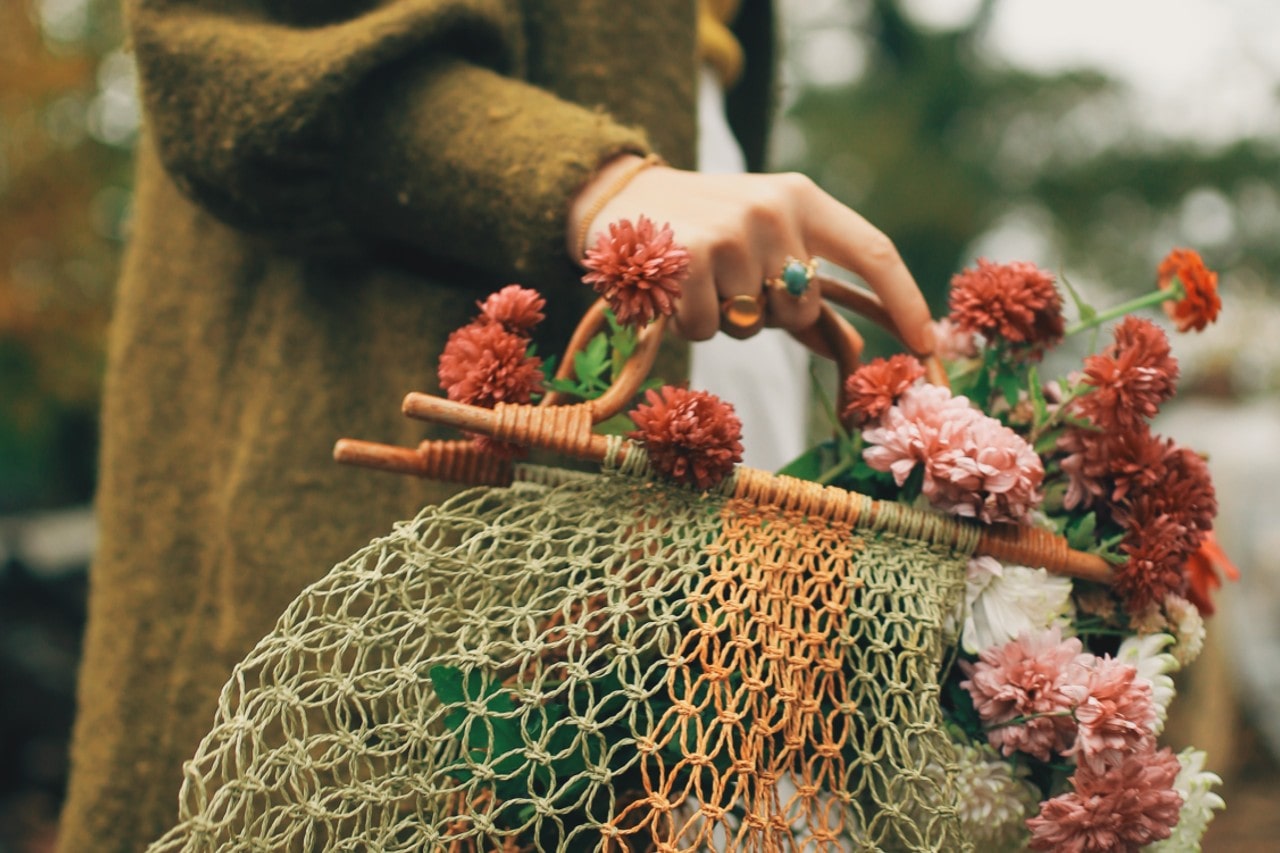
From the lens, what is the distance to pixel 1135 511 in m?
0.74

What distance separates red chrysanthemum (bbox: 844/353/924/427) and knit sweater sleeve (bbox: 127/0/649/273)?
23 cm

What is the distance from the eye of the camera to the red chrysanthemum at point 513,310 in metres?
0.70

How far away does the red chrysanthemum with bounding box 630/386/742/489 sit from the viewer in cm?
66

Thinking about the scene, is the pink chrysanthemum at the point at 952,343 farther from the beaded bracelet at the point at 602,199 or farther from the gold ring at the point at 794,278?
the beaded bracelet at the point at 602,199

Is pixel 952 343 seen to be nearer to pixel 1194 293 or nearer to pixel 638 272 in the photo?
pixel 1194 293

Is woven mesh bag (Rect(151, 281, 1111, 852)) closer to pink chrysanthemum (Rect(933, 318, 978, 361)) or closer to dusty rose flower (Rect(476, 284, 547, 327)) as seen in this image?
dusty rose flower (Rect(476, 284, 547, 327))

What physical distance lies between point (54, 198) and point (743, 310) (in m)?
4.77

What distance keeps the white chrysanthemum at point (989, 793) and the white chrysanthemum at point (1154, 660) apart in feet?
0.32

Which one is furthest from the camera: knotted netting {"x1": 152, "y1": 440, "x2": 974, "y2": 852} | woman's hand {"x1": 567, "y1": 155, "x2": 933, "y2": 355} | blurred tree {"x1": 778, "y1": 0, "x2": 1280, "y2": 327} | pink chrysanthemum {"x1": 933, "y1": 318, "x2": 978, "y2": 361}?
blurred tree {"x1": 778, "y1": 0, "x2": 1280, "y2": 327}

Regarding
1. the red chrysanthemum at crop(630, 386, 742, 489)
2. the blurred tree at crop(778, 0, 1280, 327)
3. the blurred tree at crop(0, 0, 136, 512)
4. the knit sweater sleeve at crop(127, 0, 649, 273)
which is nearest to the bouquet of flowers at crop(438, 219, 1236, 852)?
the red chrysanthemum at crop(630, 386, 742, 489)

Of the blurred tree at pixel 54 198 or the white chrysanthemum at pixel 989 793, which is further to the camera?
the blurred tree at pixel 54 198

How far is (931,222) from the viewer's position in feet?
34.3

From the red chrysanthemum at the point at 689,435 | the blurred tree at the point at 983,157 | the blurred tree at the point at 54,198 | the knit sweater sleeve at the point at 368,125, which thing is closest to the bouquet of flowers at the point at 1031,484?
the red chrysanthemum at the point at 689,435

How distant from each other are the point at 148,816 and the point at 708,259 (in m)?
0.71
